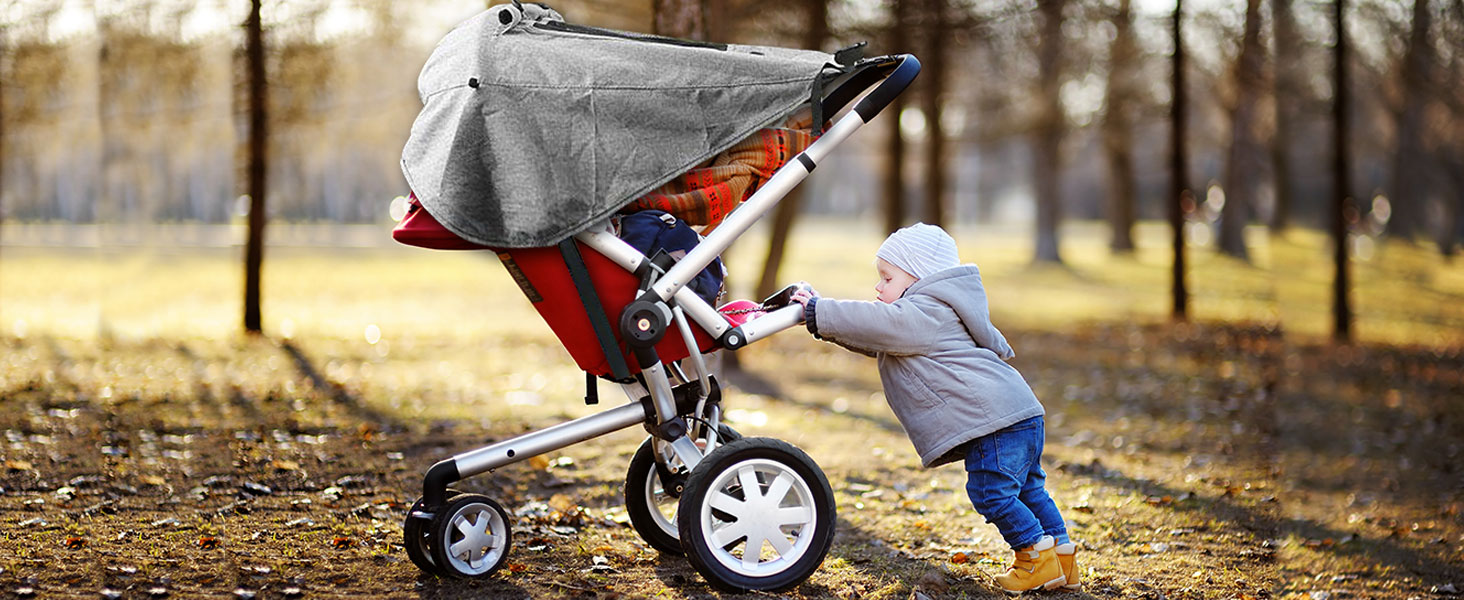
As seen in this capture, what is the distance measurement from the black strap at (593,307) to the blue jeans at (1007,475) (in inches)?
53.5

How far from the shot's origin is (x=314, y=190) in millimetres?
43500

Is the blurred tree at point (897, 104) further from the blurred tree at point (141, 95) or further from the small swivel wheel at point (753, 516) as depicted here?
the small swivel wheel at point (753, 516)

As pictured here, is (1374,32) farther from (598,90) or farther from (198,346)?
(598,90)

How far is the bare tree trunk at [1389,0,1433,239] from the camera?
15898 millimetres

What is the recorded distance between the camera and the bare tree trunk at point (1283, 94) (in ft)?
74.0

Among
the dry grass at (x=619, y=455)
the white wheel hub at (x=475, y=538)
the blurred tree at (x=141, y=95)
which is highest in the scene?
the blurred tree at (x=141, y=95)

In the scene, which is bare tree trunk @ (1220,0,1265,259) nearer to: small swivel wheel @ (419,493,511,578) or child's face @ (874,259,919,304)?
child's face @ (874,259,919,304)

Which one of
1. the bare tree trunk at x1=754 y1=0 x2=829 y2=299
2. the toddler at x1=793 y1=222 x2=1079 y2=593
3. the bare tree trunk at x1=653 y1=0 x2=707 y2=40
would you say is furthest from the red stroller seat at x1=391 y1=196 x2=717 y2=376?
the bare tree trunk at x1=754 y1=0 x2=829 y2=299

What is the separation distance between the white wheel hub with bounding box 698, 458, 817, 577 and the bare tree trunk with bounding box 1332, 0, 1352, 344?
11891 millimetres

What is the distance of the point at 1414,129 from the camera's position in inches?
1165

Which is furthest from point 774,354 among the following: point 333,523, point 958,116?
point 958,116

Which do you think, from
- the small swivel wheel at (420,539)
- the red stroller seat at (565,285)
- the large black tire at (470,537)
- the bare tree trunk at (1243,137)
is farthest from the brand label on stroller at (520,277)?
the bare tree trunk at (1243,137)

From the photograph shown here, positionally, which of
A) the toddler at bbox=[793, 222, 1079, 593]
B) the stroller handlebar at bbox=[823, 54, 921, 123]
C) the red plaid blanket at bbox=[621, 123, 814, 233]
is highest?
the stroller handlebar at bbox=[823, 54, 921, 123]

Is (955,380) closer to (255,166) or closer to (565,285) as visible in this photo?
(565,285)
